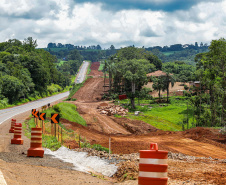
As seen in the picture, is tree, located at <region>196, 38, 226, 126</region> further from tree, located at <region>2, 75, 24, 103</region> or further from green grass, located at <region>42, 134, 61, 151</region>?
green grass, located at <region>42, 134, 61, 151</region>

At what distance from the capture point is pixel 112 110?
60938 mm

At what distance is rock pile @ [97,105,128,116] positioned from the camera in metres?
59.5

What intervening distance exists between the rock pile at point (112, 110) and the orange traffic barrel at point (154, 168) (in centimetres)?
5113

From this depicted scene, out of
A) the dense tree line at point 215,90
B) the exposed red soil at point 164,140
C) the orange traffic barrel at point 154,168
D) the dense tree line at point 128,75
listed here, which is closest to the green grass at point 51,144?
the exposed red soil at point 164,140

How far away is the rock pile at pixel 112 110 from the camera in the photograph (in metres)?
59.5

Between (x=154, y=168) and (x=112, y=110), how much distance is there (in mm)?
54035

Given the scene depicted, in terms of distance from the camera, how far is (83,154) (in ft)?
55.6

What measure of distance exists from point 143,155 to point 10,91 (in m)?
62.9

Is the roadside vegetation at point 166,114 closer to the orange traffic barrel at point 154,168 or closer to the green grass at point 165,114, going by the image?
the green grass at point 165,114

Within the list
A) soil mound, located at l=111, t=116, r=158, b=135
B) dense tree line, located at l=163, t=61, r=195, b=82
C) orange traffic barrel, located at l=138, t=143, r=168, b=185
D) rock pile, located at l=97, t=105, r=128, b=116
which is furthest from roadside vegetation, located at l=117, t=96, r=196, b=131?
dense tree line, located at l=163, t=61, r=195, b=82

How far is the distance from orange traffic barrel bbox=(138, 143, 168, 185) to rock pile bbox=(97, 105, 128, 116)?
5113 centimetres

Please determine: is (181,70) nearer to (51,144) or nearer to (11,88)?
(11,88)

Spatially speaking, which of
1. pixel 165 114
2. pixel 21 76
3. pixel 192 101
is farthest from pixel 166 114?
pixel 21 76

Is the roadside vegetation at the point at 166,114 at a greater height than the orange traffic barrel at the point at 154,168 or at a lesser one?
lesser
